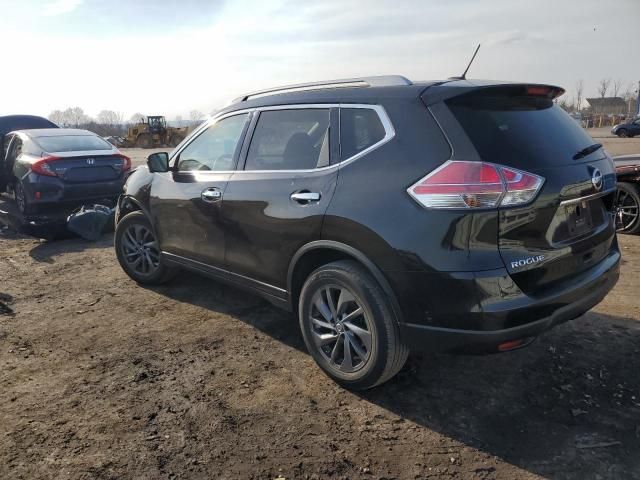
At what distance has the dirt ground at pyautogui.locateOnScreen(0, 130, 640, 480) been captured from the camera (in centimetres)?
252

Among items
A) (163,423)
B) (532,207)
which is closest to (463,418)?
(532,207)

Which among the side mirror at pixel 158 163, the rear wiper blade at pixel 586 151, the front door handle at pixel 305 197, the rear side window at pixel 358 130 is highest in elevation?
the rear side window at pixel 358 130

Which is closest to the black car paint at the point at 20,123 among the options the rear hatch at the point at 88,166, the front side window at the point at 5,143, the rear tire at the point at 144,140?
the front side window at the point at 5,143

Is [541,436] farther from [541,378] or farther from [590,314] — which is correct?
[590,314]

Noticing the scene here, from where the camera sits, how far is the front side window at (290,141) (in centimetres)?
320

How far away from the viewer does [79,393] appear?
321 centimetres

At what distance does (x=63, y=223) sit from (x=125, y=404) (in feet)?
17.6

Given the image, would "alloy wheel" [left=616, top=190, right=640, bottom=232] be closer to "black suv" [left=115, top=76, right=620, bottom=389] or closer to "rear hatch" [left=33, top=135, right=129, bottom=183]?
"black suv" [left=115, top=76, right=620, bottom=389]

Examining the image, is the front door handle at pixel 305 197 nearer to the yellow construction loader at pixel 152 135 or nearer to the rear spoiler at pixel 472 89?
the rear spoiler at pixel 472 89

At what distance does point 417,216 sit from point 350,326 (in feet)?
2.76

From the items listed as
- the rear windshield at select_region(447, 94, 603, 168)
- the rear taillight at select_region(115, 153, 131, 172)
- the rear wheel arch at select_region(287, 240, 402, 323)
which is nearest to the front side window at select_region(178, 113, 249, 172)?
the rear wheel arch at select_region(287, 240, 402, 323)

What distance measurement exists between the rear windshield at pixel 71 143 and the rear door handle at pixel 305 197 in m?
6.07

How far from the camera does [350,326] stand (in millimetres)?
2998

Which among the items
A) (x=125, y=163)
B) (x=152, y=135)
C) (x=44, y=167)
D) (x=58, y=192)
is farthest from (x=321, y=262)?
(x=152, y=135)
